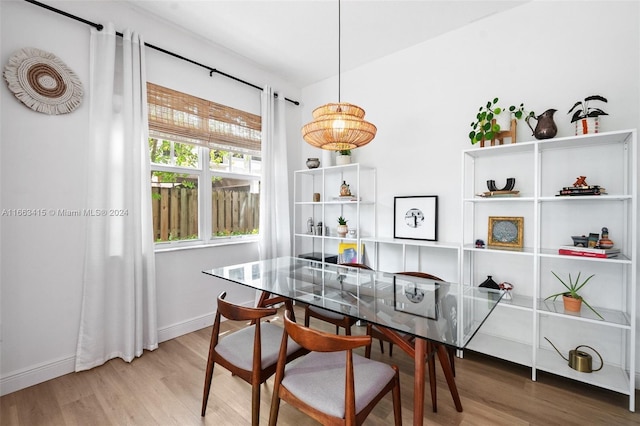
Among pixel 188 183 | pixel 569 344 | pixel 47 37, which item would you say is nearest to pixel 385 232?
pixel 569 344

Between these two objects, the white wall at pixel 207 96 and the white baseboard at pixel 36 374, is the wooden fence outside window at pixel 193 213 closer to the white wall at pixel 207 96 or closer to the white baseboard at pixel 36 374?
the white wall at pixel 207 96

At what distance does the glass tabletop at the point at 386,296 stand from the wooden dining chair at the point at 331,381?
0.26 metres

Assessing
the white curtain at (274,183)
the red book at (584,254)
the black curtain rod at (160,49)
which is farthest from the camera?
the white curtain at (274,183)

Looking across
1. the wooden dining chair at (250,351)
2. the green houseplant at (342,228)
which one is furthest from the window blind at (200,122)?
the wooden dining chair at (250,351)

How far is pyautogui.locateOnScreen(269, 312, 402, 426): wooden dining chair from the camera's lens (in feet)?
3.90

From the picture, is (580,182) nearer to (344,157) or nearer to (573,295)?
(573,295)

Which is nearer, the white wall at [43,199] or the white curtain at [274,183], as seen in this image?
the white wall at [43,199]

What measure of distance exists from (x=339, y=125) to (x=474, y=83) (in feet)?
5.58

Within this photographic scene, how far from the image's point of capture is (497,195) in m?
2.39

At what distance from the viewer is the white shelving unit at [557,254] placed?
6.59 feet

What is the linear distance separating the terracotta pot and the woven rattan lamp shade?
184 cm

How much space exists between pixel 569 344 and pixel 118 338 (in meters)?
3.57

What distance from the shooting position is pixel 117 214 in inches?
94.1

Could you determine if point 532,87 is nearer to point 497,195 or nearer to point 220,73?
point 497,195
